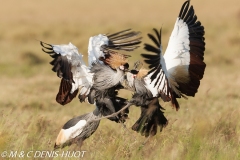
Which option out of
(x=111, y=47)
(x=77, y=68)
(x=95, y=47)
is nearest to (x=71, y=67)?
(x=77, y=68)

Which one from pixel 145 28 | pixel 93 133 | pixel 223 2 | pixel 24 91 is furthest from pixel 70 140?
pixel 223 2

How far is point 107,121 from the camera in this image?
6.91 meters

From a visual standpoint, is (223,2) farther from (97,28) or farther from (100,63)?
(100,63)

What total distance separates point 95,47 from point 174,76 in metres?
1.02

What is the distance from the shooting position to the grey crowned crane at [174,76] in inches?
212

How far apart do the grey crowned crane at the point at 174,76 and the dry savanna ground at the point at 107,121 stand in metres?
0.20

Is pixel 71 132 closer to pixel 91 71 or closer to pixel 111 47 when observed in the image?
pixel 91 71

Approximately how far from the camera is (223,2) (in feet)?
94.9

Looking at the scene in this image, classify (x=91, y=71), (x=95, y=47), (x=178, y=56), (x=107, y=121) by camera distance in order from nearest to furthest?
(x=178, y=56) < (x=91, y=71) < (x=95, y=47) < (x=107, y=121)

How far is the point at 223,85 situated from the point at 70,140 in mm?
4249

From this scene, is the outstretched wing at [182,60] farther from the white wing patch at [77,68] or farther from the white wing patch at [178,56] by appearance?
the white wing patch at [77,68]

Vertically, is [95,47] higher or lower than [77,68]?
higher

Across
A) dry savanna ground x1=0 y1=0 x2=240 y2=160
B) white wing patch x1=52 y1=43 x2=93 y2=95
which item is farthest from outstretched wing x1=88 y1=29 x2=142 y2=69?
dry savanna ground x1=0 y1=0 x2=240 y2=160

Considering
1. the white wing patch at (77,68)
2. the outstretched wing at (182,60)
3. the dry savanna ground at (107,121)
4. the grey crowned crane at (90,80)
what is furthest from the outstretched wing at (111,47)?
the dry savanna ground at (107,121)
